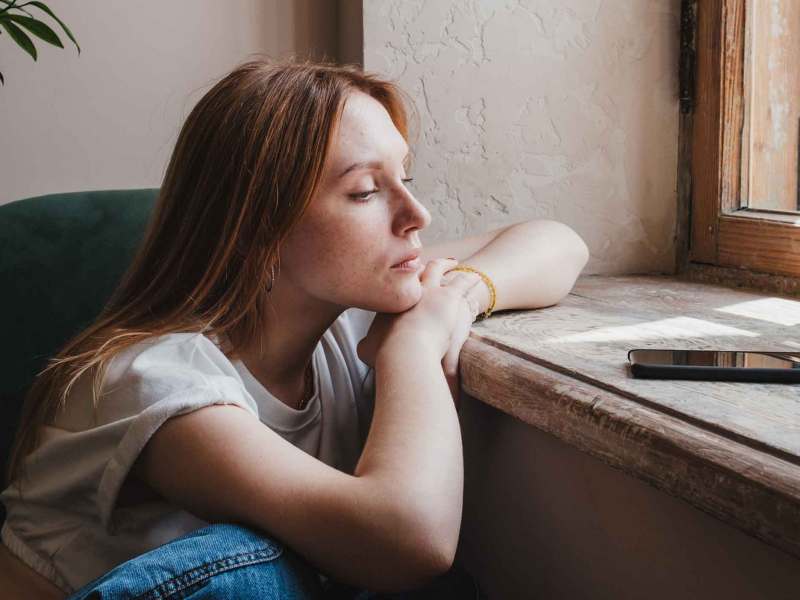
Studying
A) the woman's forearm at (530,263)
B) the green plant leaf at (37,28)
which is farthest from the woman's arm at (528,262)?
the green plant leaf at (37,28)

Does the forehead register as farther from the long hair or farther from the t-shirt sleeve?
the t-shirt sleeve

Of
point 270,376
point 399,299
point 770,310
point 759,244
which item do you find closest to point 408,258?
point 399,299

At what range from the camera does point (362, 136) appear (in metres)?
1.01

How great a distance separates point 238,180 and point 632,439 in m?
0.55

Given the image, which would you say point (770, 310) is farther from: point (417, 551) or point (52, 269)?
point (52, 269)

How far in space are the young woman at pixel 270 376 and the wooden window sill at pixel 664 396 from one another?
87mm

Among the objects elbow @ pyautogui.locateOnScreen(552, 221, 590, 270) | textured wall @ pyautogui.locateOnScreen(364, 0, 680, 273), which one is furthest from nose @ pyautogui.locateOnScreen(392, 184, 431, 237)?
textured wall @ pyautogui.locateOnScreen(364, 0, 680, 273)

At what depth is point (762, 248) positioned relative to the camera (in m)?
1.41

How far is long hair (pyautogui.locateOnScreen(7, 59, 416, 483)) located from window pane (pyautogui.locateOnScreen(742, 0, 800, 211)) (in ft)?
2.54

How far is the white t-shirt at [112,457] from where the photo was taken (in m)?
0.86

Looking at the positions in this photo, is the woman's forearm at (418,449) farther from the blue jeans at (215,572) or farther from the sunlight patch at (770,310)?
the sunlight patch at (770,310)

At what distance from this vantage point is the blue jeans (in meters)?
0.65

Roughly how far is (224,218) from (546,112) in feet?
2.43

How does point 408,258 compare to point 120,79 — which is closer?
point 408,258
